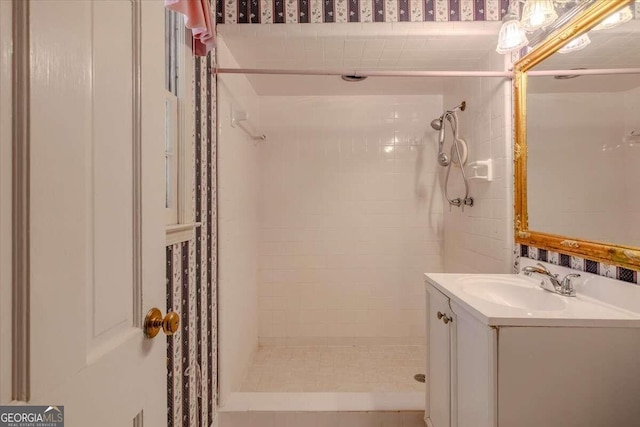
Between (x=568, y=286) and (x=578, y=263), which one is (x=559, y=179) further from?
(x=568, y=286)

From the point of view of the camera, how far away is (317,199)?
8.93 feet

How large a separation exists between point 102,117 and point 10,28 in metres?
0.17

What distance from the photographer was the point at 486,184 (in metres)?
1.90

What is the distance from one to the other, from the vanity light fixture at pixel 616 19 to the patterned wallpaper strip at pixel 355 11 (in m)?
0.62

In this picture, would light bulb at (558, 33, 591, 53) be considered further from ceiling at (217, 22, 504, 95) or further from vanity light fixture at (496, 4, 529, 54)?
ceiling at (217, 22, 504, 95)

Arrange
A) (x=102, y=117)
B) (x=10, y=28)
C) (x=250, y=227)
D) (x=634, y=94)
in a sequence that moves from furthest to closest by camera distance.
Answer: (x=250, y=227), (x=634, y=94), (x=102, y=117), (x=10, y=28)

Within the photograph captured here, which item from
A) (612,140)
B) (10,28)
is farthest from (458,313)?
(10,28)

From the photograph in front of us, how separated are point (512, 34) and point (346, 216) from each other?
1672 mm

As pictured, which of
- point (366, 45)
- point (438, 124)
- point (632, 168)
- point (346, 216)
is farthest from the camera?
point (346, 216)

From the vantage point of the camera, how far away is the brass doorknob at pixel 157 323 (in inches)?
26.4

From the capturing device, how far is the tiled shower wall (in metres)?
2.70

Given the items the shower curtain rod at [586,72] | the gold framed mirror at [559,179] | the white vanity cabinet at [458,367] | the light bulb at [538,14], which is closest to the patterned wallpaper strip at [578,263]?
the gold framed mirror at [559,179]

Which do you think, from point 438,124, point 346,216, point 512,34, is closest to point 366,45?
point 512,34

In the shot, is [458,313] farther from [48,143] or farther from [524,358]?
[48,143]
